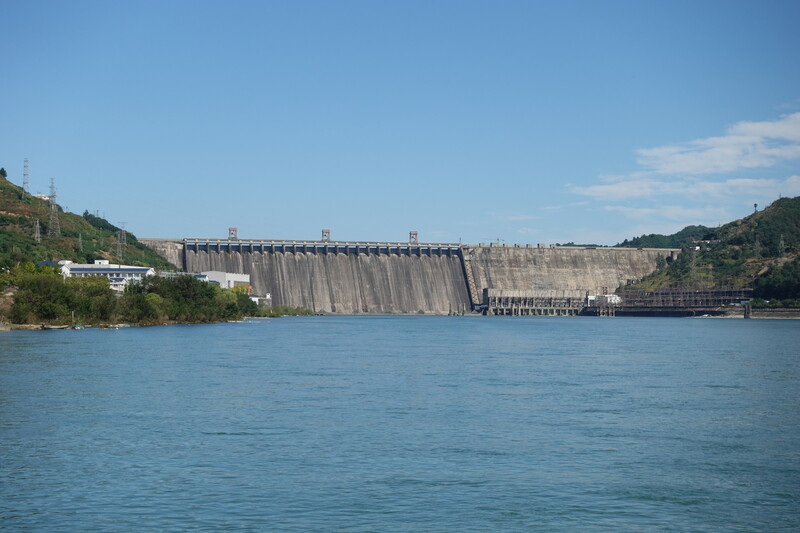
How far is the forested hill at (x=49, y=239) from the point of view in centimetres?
10519

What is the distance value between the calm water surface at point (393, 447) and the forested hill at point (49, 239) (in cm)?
6505

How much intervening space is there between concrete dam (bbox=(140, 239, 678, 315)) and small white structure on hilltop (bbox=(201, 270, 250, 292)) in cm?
797

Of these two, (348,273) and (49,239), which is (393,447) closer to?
(49,239)

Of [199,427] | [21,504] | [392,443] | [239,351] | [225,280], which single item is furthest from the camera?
[225,280]

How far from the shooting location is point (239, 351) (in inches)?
2076

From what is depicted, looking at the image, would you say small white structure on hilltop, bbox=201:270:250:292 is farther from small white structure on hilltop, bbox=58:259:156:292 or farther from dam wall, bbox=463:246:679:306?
dam wall, bbox=463:246:679:306

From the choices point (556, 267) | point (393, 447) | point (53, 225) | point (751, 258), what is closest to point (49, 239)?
point (53, 225)

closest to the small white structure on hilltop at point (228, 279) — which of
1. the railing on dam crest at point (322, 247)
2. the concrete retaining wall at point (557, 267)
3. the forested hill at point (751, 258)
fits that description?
the railing on dam crest at point (322, 247)

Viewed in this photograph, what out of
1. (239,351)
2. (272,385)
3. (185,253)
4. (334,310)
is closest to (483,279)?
(334,310)

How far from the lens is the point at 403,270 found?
498ft

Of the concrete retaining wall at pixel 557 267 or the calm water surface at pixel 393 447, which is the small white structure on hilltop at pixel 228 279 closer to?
the concrete retaining wall at pixel 557 267

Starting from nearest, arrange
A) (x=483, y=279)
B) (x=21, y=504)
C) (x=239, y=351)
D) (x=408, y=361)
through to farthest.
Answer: (x=21, y=504), (x=408, y=361), (x=239, y=351), (x=483, y=279)

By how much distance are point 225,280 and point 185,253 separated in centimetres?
1868

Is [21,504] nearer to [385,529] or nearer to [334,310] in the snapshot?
[385,529]
